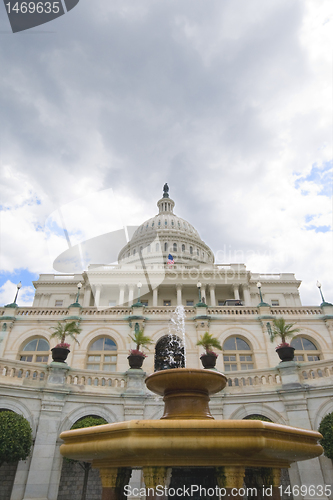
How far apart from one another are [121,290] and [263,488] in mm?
55945

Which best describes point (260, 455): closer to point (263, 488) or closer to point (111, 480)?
point (263, 488)

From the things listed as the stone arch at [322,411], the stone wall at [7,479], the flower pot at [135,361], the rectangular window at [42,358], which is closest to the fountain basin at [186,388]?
the flower pot at [135,361]

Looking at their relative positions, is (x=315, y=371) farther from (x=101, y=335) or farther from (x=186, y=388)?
(x=101, y=335)

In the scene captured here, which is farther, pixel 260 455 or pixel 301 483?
pixel 301 483

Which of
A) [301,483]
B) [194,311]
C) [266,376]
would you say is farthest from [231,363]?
[301,483]

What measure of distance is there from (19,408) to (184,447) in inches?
450

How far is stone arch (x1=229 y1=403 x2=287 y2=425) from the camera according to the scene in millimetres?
17328

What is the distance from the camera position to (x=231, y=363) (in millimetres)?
27703

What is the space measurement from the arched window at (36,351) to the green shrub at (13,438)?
1378 centimetres

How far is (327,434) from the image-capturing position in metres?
15.0

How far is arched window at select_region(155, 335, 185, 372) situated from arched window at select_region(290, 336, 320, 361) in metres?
9.05

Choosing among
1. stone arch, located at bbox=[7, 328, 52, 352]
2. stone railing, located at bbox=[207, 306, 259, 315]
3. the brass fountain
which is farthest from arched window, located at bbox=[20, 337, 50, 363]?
the brass fountain

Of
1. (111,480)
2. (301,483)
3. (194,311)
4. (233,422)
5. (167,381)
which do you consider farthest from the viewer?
(194,311)

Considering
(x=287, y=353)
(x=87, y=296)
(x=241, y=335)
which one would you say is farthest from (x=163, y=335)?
(x=87, y=296)
